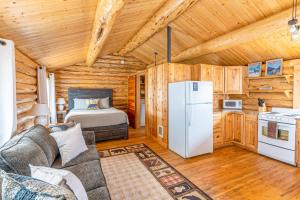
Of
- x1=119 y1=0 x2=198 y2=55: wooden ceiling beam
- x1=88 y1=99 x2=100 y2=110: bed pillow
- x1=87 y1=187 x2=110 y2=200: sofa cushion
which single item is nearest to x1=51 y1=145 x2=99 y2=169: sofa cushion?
x1=87 y1=187 x2=110 y2=200: sofa cushion

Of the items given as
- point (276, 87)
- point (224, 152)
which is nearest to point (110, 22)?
point (224, 152)

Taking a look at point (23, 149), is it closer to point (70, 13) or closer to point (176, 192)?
point (70, 13)

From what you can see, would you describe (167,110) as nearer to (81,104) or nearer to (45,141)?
(45,141)

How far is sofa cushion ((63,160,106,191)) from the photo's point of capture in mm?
1575

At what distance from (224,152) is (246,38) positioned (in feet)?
7.91

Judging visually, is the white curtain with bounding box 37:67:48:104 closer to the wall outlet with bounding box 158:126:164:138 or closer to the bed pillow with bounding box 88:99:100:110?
the bed pillow with bounding box 88:99:100:110

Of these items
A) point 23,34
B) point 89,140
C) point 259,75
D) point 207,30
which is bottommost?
point 89,140

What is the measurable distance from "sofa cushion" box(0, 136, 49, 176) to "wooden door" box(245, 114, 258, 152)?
3.90 meters

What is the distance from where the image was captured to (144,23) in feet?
11.8

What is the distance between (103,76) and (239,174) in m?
5.38

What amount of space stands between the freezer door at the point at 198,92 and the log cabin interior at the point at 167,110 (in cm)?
3

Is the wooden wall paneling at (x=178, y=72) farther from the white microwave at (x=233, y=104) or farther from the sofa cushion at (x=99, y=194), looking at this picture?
the sofa cushion at (x=99, y=194)

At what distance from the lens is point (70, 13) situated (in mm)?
2045

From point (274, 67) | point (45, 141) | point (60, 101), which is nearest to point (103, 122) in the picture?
point (60, 101)
